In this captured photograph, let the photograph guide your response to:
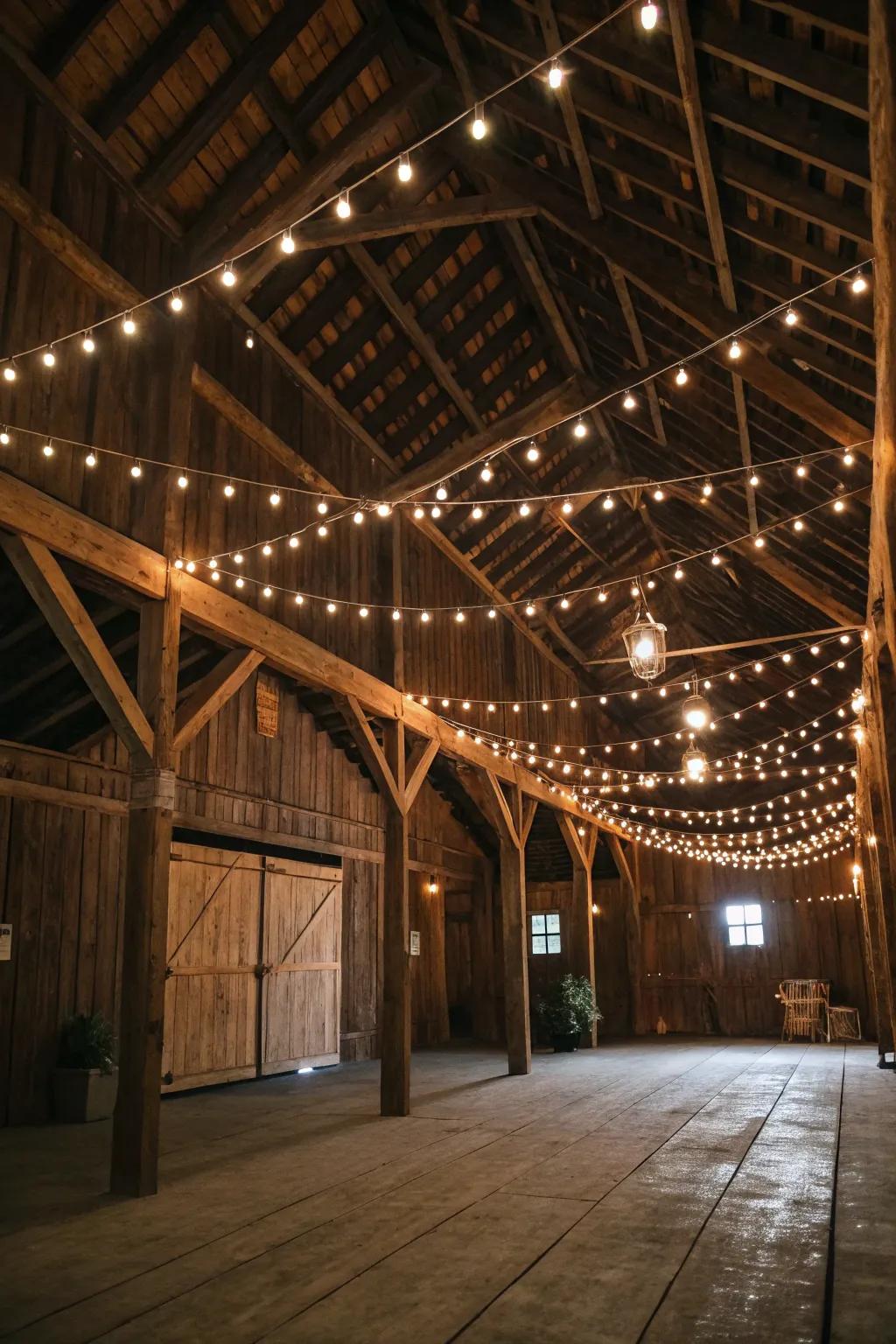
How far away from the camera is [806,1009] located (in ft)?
47.9

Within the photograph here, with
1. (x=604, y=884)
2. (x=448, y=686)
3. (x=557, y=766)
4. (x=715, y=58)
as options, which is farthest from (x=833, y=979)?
(x=715, y=58)

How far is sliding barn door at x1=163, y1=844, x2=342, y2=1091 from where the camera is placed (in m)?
8.93

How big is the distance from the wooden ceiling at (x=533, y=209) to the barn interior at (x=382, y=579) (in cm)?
4

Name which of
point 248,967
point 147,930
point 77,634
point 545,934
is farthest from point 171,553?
point 545,934

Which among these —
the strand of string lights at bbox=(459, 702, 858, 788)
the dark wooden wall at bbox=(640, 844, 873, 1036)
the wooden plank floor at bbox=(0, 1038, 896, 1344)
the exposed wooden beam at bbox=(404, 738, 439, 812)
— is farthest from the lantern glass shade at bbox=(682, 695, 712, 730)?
the dark wooden wall at bbox=(640, 844, 873, 1036)

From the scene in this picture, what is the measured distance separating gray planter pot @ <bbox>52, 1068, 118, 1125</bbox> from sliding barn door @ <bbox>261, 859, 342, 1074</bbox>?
→ 2.70m

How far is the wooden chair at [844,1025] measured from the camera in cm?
1412

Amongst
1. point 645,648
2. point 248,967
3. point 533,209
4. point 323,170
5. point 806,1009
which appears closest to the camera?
point 323,170

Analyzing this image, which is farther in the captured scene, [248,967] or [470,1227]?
[248,967]

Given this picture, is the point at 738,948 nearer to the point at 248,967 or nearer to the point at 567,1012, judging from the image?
the point at 567,1012

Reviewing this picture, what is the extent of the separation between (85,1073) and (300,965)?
3.53 m

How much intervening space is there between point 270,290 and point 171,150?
1347 millimetres

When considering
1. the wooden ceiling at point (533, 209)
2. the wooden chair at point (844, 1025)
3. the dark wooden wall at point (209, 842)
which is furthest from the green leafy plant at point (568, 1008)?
the wooden ceiling at point (533, 209)

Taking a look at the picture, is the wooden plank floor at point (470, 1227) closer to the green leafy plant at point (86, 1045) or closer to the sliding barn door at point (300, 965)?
the green leafy plant at point (86, 1045)
